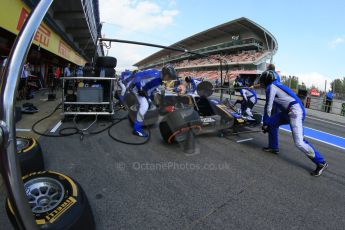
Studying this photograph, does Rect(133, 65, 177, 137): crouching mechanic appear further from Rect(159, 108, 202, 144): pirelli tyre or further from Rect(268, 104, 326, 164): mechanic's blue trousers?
Rect(268, 104, 326, 164): mechanic's blue trousers

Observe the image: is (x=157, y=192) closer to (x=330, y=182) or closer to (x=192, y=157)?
(x=192, y=157)

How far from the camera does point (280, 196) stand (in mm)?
3172

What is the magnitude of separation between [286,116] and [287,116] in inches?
1.4

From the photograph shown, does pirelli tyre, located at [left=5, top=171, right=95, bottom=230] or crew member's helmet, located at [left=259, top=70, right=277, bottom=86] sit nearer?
pirelli tyre, located at [left=5, top=171, right=95, bottom=230]

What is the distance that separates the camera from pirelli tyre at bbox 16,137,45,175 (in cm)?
282

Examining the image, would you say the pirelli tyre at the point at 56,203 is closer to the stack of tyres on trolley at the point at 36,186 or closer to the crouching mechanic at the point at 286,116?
the stack of tyres on trolley at the point at 36,186

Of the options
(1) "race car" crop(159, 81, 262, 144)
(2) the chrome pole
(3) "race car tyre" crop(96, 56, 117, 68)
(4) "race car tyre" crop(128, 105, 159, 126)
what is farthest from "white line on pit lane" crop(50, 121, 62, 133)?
(2) the chrome pole

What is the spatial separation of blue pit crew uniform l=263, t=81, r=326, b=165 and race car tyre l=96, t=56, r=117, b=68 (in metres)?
4.51

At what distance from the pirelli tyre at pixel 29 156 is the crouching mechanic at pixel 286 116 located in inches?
157

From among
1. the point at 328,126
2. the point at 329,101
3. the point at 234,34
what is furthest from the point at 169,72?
the point at 234,34

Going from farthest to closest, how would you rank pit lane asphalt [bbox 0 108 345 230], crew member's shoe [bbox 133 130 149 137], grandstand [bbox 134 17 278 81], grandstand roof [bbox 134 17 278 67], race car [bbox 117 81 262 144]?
grandstand roof [bbox 134 17 278 67] < grandstand [bbox 134 17 278 81] < crew member's shoe [bbox 133 130 149 137] < race car [bbox 117 81 262 144] < pit lane asphalt [bbox 0 108 345 230]

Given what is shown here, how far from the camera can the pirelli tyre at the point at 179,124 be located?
15.0 ft

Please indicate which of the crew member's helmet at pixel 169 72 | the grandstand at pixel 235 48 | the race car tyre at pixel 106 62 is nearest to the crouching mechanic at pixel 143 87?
the crew member's helmet at pixel 169 72

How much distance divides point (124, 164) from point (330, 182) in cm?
328
